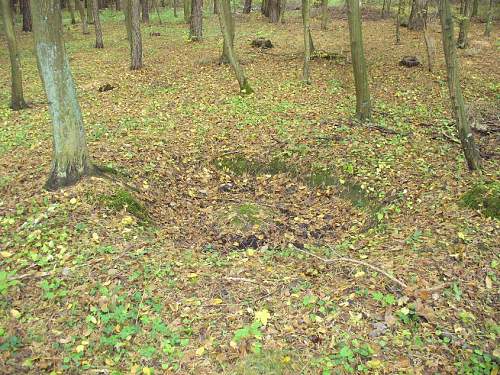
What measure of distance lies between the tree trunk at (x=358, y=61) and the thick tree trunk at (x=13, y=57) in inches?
335

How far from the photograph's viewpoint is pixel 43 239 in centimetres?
623

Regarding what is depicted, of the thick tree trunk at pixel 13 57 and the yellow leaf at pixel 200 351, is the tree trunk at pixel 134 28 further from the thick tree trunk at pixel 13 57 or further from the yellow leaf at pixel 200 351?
the yellow leaf at pixel 200 351

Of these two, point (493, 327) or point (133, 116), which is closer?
point (493, 327)

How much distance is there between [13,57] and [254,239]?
904 cm

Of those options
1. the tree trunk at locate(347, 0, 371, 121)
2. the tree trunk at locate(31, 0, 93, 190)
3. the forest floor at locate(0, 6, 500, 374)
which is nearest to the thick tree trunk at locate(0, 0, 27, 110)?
the forest floor at locate(0, 6, 500, 374)

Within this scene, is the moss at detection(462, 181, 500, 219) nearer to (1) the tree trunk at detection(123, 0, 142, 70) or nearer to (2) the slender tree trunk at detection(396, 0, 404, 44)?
(2) the slender tree trunk at detection(396, 0, 404, 44)

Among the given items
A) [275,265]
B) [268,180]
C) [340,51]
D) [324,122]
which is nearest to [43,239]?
[275,265]

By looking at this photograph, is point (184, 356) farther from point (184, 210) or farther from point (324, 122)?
point (324, 122)

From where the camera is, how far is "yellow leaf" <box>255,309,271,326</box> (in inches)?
197

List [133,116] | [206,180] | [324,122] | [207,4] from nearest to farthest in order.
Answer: [206,180]
[324,122]
[133,116]
[207,4]

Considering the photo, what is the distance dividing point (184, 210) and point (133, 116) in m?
4.55

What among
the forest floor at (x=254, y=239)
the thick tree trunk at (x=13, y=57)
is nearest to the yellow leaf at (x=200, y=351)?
the forest floor at (x=254, y=239)

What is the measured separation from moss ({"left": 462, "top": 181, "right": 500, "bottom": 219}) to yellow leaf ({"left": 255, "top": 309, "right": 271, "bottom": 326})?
12.3ft

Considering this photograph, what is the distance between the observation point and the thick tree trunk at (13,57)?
10844 millimetres
